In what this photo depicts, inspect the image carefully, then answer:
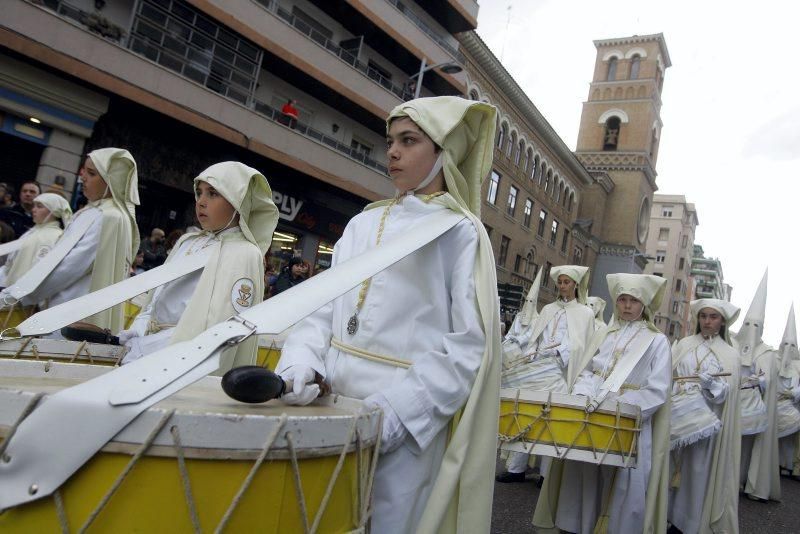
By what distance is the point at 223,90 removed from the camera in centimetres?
1625

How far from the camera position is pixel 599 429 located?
155 inches

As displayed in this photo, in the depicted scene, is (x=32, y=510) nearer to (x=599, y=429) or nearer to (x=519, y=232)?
(x=599, y=429)

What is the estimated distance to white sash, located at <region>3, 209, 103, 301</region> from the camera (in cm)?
347

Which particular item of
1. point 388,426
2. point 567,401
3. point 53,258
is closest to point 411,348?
point 388,426

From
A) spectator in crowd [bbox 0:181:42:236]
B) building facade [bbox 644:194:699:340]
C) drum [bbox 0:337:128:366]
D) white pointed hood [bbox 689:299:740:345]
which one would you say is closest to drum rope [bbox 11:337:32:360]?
drum [bbox 0:337:128:366]

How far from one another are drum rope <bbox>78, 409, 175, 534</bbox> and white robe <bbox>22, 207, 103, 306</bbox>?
3.39m

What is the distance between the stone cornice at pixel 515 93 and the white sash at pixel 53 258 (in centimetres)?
2483

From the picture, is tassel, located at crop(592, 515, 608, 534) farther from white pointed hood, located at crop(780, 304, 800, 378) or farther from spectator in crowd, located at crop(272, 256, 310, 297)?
white pointed hood, located at crop(780, 304, 800, 378)

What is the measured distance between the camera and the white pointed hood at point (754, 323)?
896 centimetres

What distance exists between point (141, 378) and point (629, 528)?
4.46 m

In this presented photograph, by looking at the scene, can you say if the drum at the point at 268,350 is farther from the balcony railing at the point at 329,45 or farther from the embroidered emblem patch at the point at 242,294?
the balcony railing at the point at 329,45

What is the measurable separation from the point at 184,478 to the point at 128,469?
4.2 inches

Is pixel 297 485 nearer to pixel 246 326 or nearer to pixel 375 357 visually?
pixel 246 326

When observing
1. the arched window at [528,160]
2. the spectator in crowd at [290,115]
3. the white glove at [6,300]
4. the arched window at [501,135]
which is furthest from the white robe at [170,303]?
the arched window at [528,160]
